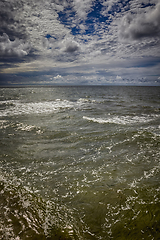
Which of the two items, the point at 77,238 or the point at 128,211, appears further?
the point at 128,211

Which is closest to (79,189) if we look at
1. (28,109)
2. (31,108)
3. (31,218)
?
(31,218)

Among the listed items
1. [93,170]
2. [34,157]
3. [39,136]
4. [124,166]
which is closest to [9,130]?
[39,136]

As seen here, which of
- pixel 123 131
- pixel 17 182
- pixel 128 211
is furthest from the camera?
pixel 123 131

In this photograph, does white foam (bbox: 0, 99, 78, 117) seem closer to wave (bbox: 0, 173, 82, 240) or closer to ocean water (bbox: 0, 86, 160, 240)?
ocean water (bbox: 0, 86, 160, 240)

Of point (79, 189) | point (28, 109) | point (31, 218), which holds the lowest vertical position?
point (79, 189)

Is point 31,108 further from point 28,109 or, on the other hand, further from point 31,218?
point 31,218

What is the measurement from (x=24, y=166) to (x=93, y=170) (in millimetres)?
3458

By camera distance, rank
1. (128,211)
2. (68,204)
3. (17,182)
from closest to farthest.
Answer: (128,211), (68,204), (17,182)

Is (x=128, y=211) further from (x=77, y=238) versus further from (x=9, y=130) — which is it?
(x=9, y=130)

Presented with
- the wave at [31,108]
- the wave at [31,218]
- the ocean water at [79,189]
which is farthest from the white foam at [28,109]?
the wave at [31,218]

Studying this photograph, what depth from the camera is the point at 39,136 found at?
10141mm

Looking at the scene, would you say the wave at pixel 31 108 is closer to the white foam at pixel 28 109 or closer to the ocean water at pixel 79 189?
the white foam at pixel 28 109

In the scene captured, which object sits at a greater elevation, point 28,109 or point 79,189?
point 28,109

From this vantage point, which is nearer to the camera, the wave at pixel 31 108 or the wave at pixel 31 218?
the wave at pixel 31 218
